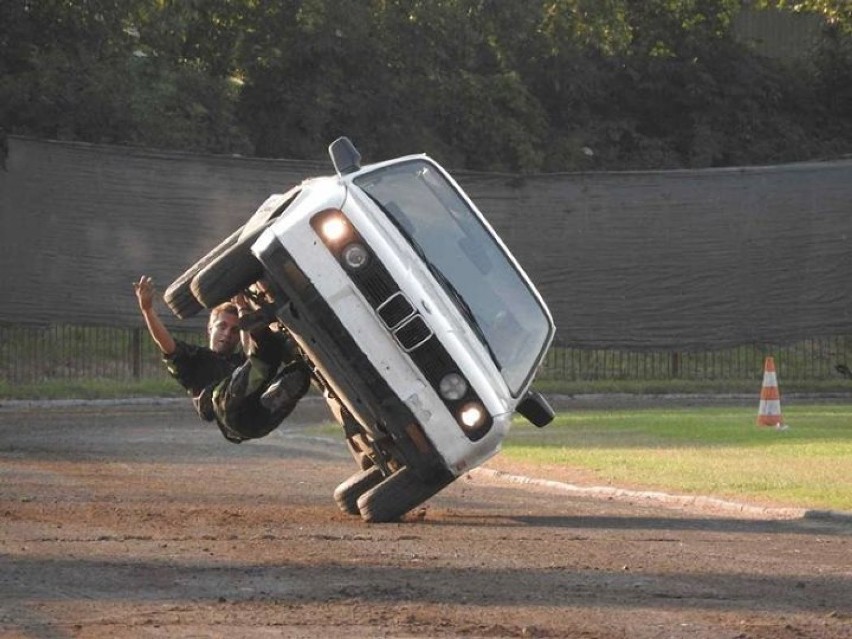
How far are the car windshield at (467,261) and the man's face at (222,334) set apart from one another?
141 centimetres

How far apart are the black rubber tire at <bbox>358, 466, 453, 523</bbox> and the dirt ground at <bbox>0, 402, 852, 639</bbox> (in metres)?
0.12

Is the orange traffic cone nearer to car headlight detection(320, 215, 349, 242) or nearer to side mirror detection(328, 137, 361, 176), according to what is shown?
side mirror detection(328, 137, 361, 176)

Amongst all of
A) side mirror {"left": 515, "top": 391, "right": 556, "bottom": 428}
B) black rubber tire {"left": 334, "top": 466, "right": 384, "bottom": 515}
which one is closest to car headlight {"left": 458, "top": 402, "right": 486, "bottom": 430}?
side mirror {"left": 515, "top": 391, "right": 556, "bottom": 428}

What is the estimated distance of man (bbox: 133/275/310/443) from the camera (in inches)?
476

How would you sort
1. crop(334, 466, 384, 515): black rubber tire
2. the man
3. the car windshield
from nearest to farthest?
1. the car windshield
2. the man
3. crop(334, 466, 384, 515): black rubber tire

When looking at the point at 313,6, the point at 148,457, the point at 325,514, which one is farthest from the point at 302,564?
the point at 313,6

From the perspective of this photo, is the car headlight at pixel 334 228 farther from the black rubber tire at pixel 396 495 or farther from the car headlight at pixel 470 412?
the black rubber tire at pixel 396 495

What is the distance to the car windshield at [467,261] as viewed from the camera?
39.2 feet

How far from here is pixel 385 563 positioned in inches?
401

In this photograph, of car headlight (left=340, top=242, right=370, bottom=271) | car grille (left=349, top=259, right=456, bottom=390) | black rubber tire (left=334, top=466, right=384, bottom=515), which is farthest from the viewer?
black rubber tire (left=334, top=466, right=384, bottom=515)

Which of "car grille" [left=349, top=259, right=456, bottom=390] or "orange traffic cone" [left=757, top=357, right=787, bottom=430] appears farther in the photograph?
"orange traffic cone" [left=757, top=357, right=787, bottom=430]

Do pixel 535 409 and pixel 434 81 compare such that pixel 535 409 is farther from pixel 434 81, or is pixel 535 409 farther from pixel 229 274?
pixel 434 81

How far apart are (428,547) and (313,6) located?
27841mm

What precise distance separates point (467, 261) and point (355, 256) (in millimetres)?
1017
